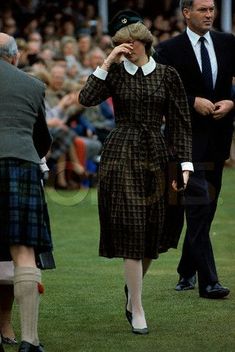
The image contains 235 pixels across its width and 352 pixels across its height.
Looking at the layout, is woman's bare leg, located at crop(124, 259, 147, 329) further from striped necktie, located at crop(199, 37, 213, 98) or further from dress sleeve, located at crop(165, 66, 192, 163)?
striped necktie, located at crop(199, 37, 213, 98)

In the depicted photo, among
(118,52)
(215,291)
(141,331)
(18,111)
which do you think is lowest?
(215,291)

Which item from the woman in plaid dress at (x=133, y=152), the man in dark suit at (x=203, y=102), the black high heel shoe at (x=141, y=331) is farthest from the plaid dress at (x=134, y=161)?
the man in dark suit at (x=203, y=102)

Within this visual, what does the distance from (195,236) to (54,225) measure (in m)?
5.27

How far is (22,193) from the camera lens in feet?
24.9

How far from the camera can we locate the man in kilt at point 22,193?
7531mm

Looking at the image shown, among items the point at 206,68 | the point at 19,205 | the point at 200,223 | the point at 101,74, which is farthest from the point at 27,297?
the point at 206,68

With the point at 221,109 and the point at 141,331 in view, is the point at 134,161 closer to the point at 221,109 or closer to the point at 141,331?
the point at 141,331

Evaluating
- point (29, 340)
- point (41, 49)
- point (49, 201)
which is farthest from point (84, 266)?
point (41, 49)

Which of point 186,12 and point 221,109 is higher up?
point 186,12

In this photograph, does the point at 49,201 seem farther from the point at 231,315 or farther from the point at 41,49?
the point at 231,315

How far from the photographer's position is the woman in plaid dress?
8.47 metres

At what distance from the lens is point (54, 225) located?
1504 centimetres

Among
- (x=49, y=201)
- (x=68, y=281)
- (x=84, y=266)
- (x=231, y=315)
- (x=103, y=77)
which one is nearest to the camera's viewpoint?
(x=103, y=77)

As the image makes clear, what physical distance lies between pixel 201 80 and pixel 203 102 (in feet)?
0.73
